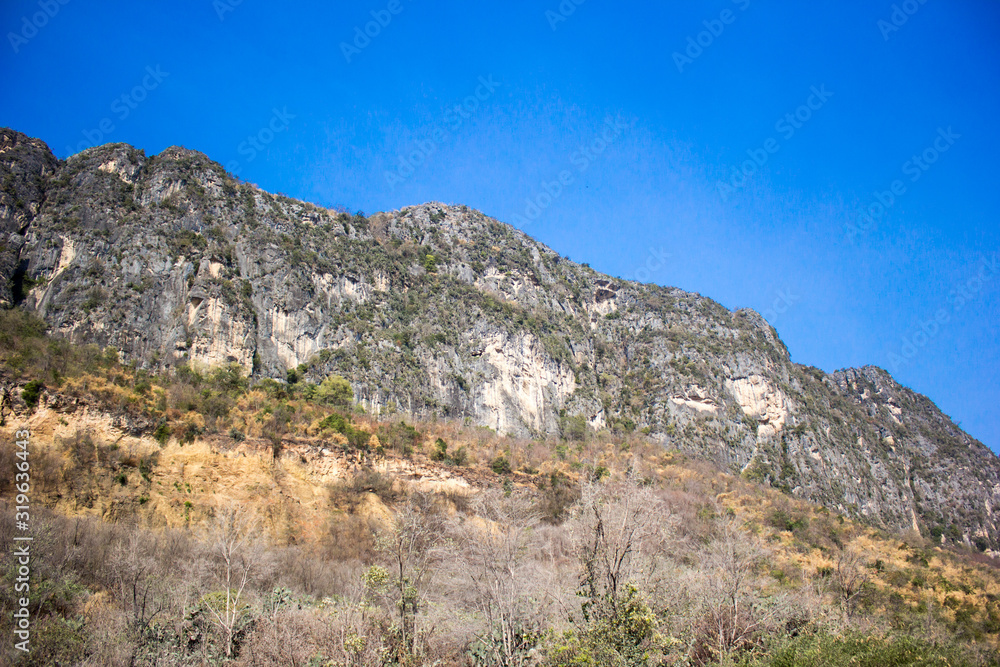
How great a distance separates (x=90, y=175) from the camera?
67500 mm

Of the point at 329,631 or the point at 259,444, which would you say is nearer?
the point at 329,631

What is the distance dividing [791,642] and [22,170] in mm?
83217

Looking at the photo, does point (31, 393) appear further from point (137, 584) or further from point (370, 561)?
point (370, 561)

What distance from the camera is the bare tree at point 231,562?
68.0 feet

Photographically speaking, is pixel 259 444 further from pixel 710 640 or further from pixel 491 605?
pixel 710 640

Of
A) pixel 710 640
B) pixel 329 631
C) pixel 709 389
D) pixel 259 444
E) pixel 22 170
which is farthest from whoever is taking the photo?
pixel 709 389

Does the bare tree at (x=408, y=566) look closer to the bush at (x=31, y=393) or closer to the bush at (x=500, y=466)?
the bush at (x=500, y=466)

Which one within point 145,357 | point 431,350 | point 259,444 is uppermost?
point 431,350

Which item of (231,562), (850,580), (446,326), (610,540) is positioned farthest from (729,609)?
(446,326)

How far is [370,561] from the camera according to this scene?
30875 mm

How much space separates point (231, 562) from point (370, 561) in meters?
8.68

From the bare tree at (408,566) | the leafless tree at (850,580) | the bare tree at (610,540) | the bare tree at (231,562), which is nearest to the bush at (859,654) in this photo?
the bare tree at (610,540)

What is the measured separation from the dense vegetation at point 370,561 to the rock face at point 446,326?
60.2 ft

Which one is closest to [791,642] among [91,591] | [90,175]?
[91,591]
